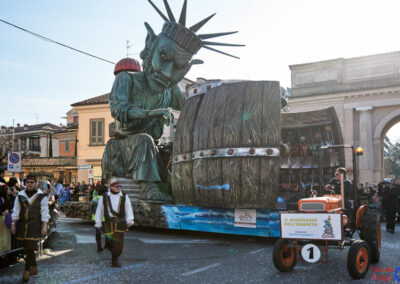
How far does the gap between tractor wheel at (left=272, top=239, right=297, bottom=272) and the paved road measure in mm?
100

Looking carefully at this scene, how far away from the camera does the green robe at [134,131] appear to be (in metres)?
9.64

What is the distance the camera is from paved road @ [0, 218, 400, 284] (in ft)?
17.7

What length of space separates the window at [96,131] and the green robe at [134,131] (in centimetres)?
2704

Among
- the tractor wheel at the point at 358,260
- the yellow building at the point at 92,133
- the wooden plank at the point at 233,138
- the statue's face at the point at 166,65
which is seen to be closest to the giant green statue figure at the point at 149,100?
the statue's face at the point at 166,65

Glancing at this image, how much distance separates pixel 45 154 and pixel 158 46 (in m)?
47.7

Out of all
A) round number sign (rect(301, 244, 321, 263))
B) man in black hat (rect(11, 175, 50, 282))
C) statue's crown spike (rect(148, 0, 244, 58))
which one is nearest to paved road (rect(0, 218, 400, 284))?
round number sign (rect(301, 244, 321, 263))

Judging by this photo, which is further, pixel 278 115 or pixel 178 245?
pixel 178 245

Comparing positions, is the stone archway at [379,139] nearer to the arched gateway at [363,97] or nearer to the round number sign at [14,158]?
the arched gateway at [363,97]

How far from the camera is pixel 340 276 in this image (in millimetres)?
5492

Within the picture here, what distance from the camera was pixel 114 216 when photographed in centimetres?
654

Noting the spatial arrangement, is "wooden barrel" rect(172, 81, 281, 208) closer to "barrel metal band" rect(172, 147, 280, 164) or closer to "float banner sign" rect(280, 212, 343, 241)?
"barrel metal band" rect(172, 147, 280, 164)

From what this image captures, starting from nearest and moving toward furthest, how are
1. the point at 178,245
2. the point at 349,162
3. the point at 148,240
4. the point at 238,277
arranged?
1. the point at 238,277
2. the point at 178,245
3. the point at 148,240
4. the point at 349,162

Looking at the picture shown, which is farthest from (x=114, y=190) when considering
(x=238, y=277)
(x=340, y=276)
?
(x=340, y=276)

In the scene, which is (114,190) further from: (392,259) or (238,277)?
(392,259)
